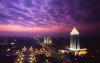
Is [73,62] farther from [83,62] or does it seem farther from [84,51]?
[84,51]

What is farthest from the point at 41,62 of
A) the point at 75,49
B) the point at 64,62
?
the point at 75,49

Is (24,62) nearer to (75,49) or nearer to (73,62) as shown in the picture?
(73,62)

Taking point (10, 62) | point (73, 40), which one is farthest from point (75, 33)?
point (10, 62)

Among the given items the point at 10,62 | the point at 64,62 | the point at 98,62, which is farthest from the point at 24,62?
the point at 98,62

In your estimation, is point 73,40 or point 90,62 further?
point 73,40

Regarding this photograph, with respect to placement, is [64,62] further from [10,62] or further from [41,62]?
[10,62]

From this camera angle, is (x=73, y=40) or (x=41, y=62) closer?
(x=41, y=62)

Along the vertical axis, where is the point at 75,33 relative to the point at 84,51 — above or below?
above

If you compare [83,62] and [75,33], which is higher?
[75,33]
